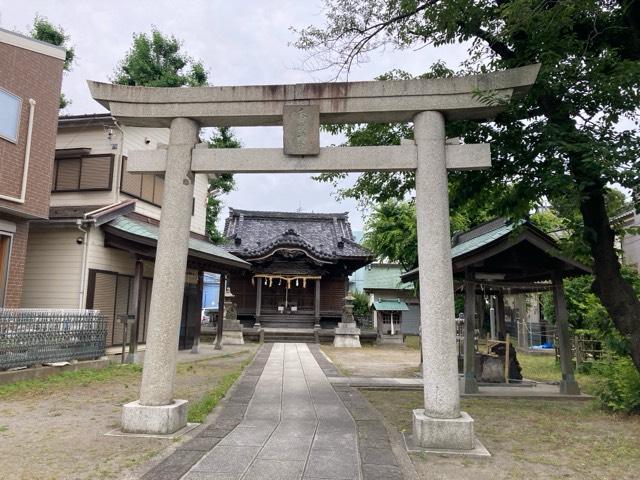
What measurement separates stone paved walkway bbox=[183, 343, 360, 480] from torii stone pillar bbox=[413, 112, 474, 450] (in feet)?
3.58

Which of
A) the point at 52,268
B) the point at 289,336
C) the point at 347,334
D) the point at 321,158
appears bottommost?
the point at 289,336

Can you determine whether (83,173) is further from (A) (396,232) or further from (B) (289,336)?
(A) (396,232)

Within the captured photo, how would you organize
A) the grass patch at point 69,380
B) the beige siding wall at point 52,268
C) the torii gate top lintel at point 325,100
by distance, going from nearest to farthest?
the torii gate top lintel at point 325,100 → the grass patch at point 69,380 → the beige siding wall at point 52,268

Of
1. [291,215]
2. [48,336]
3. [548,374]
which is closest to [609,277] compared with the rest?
[548,374]

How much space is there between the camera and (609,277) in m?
7.73

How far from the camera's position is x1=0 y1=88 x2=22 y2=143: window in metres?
11.1

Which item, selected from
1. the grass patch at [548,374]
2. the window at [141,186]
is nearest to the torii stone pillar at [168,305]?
the window at [141,186]

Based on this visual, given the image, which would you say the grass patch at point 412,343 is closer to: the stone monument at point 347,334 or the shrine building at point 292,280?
the stone monument at point 347,334

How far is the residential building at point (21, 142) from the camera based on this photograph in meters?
11.3

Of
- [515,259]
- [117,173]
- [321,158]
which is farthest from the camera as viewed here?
[117,173]

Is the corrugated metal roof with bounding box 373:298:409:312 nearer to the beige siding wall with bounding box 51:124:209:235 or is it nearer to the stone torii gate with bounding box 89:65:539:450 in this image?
the beige siding wall with bounding box 51:124:209:235

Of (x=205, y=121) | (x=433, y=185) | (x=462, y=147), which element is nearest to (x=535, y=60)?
(x=462, y=147)

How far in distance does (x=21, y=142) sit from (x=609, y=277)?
1324 cm

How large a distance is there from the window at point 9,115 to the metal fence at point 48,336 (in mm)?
4351
